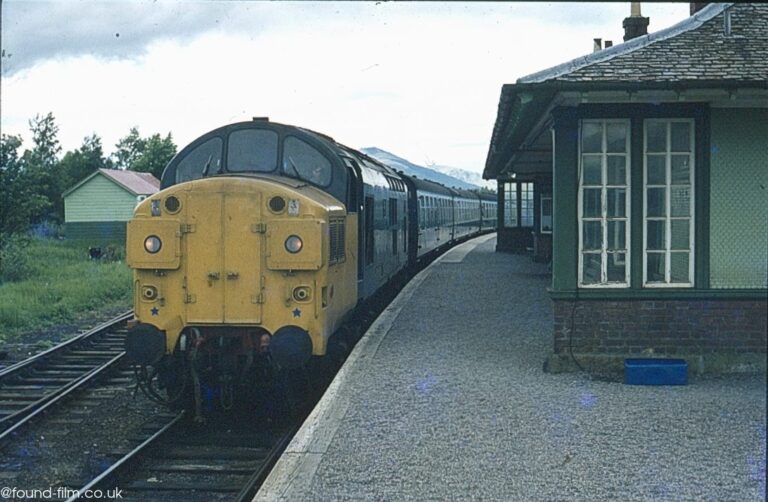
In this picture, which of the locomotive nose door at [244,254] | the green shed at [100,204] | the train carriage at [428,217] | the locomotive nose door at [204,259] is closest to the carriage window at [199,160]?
the locomotive nose door at [204,259]

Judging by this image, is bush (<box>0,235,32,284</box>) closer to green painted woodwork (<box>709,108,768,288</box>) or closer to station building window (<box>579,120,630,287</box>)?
station building window (<box>579,120,630,287</box>)

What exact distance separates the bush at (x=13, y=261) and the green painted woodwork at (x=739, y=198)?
61.8 feet

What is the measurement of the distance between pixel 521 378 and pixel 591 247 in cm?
160

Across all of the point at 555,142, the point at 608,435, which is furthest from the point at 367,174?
the point at 608,435

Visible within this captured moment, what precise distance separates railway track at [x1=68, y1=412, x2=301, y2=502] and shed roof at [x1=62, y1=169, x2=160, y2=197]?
32.0 meters

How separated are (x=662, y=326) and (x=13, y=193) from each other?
67.9 feet

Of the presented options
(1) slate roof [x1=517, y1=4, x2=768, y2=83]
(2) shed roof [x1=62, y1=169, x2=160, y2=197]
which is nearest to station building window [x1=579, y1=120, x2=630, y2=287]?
(1) slate roof [x1=517, y1=4, x2=768, y2=83]

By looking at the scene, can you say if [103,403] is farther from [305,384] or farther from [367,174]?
[367,174]

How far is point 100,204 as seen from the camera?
139ft

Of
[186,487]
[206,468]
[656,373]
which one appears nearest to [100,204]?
[206,468]

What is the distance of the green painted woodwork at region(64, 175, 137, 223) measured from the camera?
139 feet

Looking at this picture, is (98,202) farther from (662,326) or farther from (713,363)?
(713,363)

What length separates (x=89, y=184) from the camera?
42812 millimetres

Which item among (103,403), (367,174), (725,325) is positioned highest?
(367,174)
